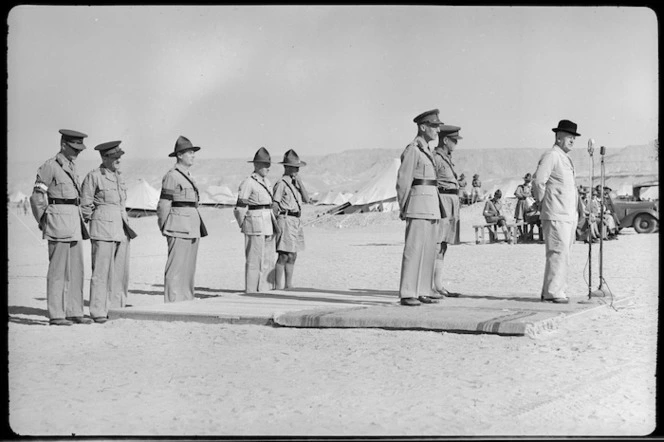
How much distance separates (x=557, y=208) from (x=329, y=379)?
4.01 meters

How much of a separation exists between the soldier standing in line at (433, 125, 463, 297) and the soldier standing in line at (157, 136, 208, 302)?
256 cm

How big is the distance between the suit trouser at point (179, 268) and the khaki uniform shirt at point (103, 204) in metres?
0.75

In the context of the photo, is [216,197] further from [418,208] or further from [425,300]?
[418,208]

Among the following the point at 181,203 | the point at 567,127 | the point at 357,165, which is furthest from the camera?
the point at 357,165

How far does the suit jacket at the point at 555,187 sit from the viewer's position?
381 inches

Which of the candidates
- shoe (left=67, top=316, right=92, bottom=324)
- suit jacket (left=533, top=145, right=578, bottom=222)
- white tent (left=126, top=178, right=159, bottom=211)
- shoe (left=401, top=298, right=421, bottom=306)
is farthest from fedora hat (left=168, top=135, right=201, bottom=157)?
white tent (left=126, top=178, right=159, bottom=211)

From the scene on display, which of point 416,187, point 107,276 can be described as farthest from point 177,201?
point 416,187

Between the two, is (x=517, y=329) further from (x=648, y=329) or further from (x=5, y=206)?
(x=5, y=206)

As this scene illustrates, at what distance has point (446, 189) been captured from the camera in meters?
10.6

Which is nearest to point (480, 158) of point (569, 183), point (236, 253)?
point (236, 253)

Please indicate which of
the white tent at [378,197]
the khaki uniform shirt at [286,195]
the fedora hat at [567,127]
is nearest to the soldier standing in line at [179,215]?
the khaki uniform shirt at [286,195]

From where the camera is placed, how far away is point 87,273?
17.1m

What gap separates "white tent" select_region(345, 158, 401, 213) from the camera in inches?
1762

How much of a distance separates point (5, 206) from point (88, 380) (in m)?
1.30
